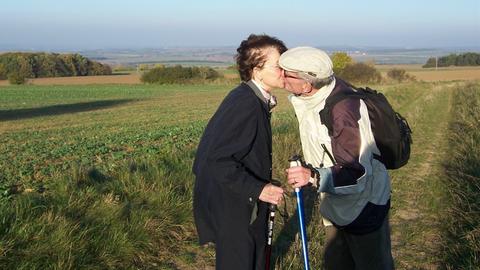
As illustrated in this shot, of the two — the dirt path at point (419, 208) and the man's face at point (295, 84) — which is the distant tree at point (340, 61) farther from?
the man's face at point (295, 84)

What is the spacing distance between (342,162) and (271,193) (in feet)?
→ 1.38

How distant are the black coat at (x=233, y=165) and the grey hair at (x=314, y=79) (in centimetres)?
27

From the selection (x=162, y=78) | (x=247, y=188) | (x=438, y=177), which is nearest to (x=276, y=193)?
(x=247, y=188)

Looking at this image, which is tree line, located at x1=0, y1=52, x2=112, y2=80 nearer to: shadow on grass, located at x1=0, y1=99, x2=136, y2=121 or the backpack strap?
shadow on grass, located at x1=0, y1=99, x2=136, y2=121

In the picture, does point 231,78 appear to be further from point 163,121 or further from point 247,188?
point 247,188

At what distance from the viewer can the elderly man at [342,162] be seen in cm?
278

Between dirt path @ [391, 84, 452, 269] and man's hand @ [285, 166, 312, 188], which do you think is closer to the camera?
man's hand @ [285, 166, 312, 188]

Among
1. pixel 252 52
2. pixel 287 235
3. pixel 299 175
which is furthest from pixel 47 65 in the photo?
pixel 299 175

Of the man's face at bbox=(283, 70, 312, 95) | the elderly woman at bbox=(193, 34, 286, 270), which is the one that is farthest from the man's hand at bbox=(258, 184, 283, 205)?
the man's face at bbox=(283, 70, 312, 95)

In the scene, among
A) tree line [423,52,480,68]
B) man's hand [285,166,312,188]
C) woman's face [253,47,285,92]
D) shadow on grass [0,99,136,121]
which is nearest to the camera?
man's hand [285,166,312,188]

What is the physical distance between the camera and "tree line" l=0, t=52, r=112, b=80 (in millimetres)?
80787

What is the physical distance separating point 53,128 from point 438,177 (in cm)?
1620

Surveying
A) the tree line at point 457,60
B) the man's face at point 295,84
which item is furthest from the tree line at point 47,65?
the man's face at point 295,84

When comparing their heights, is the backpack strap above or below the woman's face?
below
